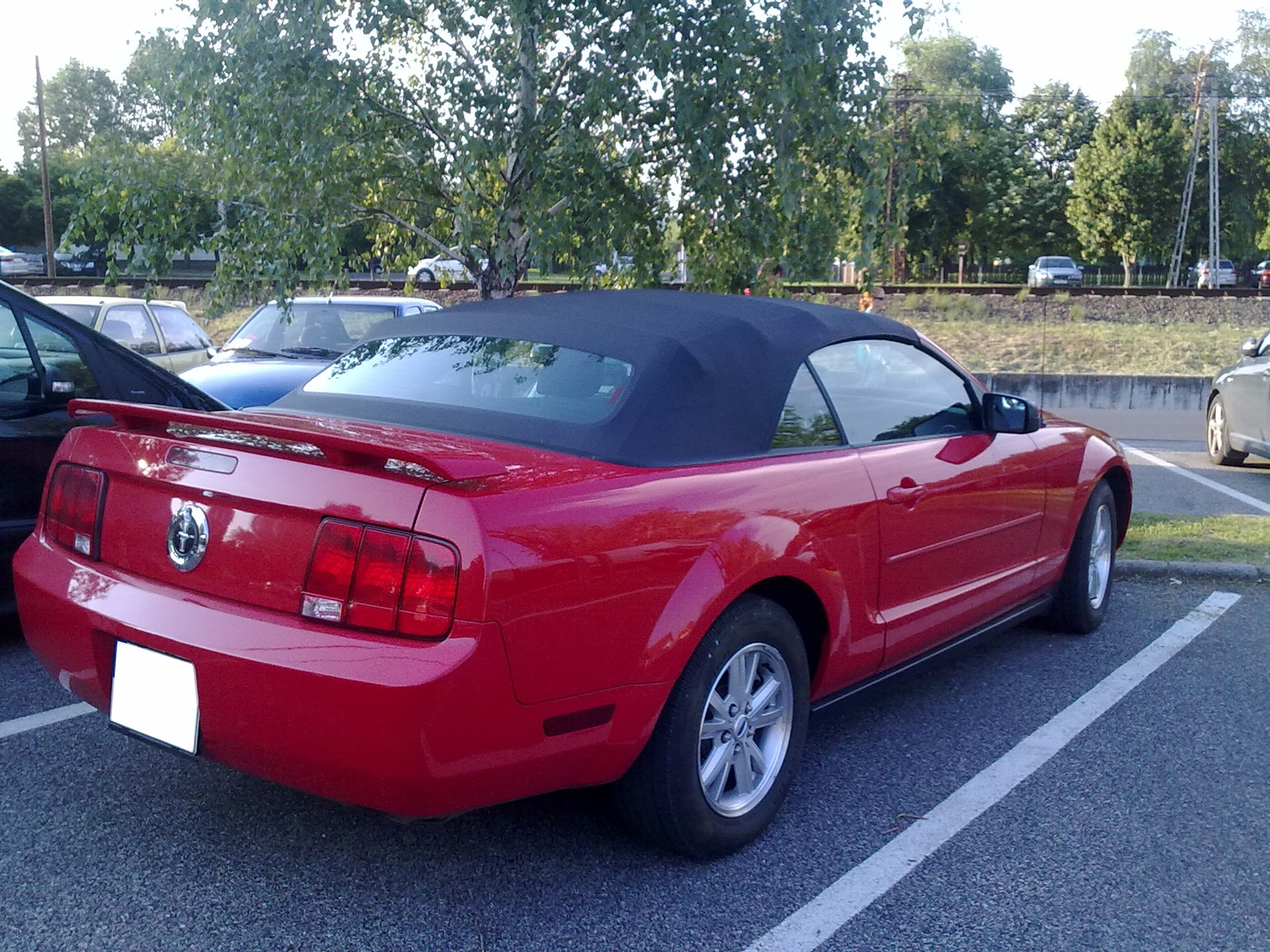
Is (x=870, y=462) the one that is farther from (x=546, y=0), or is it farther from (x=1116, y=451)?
(x=546, y=0)

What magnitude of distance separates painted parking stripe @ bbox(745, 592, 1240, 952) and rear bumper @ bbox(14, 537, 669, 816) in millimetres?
580

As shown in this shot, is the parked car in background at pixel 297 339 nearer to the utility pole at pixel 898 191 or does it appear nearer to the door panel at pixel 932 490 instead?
the utility pole at pixel 898 191

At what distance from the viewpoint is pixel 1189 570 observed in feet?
22.3

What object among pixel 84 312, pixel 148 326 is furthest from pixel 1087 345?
pixel 84 312

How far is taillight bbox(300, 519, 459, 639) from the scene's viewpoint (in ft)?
8.79

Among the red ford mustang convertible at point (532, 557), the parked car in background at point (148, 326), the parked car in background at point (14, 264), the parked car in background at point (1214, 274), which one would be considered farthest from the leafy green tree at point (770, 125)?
the parked car in background at point (1214, 274)

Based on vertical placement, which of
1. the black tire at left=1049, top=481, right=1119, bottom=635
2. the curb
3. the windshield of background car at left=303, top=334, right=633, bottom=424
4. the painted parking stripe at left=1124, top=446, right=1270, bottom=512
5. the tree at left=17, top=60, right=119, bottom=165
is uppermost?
the tree at left=17, top=60, right=119, bottom=165

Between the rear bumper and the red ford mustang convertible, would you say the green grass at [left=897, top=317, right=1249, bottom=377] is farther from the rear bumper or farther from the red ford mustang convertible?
the rear bumper

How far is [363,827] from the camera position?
11.3 ft

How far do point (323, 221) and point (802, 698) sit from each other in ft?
13.3

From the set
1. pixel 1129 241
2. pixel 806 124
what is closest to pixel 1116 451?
pixel 806 124

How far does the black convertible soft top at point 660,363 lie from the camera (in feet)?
11.0

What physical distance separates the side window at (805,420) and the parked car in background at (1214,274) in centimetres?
4819

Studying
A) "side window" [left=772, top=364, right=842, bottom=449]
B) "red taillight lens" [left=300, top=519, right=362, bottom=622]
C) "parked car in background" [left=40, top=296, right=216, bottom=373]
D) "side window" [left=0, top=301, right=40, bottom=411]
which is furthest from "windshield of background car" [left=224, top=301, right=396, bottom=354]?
"red taillight lens" [left=300, top=519, right=362, bottom=622]
